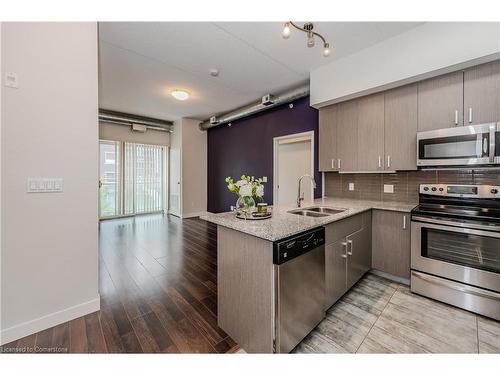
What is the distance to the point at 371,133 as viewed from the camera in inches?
109

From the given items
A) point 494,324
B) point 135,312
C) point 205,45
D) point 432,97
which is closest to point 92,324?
point 135,312

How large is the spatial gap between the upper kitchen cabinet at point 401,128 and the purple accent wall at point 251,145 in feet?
3.86

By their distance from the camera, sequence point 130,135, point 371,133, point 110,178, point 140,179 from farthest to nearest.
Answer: point 140,179 < point 130,135 < point 110,178 < point 371,133

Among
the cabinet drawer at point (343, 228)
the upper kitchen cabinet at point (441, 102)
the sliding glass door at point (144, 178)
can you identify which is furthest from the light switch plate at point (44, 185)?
the sliding glass door at point (144, 178)

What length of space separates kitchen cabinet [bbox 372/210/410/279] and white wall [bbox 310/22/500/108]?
1.54 meters

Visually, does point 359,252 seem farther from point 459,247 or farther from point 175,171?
point 175,171

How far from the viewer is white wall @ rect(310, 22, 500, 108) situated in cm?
192

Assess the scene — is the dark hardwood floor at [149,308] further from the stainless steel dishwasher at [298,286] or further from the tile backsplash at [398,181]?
the tile backsplash at [398,181]

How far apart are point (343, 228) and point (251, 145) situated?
136 inches

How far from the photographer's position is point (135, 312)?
1.94m

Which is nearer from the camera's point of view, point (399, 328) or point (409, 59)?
point (399, 328)

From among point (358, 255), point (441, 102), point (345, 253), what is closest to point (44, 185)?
point (345, 253)

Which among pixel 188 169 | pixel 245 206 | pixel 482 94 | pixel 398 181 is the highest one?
pixel 482 94

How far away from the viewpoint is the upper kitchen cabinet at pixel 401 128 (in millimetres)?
2432
